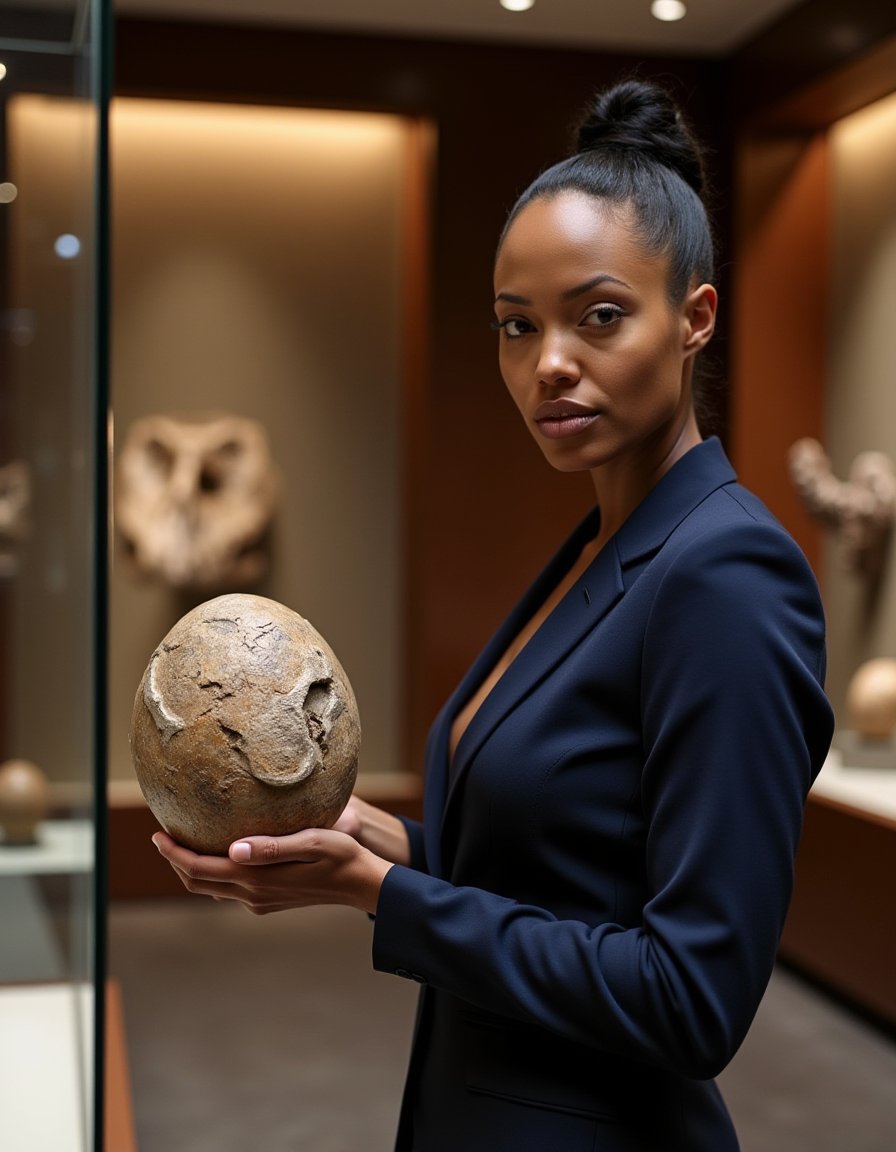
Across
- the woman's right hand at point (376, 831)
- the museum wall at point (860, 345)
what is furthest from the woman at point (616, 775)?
the museum wall at point (860, 345)

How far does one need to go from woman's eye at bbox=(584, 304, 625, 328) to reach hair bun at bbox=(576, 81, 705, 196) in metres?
0.22

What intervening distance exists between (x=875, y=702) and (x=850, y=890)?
662 mm

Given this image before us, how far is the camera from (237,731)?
4.21ft

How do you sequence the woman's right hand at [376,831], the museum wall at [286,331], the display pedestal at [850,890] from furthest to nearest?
the museum wall at [286,331], the display pedestal at [850,890], the woman's right hand at [376,831]

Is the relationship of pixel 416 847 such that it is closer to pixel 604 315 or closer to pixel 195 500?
pixel 604 315

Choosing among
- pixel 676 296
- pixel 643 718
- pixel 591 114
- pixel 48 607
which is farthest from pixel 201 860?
pixel 48 607

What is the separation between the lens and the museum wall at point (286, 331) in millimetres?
6121

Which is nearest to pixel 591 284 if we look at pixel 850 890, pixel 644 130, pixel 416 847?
pixel 644 130

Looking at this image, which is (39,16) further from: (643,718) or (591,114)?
(643,718)

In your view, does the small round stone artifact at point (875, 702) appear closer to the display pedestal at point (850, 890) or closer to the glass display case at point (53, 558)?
the display pedestal at point (850, 890)

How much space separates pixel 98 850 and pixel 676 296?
81 cm

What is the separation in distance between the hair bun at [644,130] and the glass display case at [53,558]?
520 millimetres

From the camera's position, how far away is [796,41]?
5426 mm

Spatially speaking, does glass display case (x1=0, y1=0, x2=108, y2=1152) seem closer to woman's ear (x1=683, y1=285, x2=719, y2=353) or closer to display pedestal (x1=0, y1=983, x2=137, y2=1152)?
display pedestal (x1=0, y1=983, x2=137, y2=1152)
